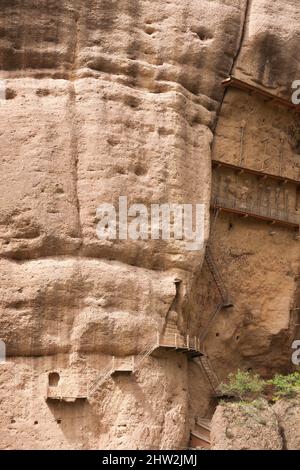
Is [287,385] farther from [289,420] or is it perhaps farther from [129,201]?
[129,201]

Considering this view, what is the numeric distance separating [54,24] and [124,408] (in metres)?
9.37

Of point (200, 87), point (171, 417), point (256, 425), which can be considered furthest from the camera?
point (200, 87)

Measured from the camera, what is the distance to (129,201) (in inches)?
1000

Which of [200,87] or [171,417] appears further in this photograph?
[200,87]

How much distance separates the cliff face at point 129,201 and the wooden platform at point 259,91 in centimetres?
25

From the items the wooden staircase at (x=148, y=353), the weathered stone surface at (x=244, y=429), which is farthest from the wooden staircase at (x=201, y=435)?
the wooden staircase at (x=148, y=353)

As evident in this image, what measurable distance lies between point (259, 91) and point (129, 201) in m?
5.65

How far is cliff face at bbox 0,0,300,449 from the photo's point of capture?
23.8m

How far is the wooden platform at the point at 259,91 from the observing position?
28.1 m

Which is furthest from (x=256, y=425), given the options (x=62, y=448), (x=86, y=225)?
(x=86, y=225)

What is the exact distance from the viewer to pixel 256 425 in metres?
22.9

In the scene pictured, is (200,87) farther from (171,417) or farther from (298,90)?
(171,417)

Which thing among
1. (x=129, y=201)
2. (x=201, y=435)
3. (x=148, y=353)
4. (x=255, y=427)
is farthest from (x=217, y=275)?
(x=255, y=427)

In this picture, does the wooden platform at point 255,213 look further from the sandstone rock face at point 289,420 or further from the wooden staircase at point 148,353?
the sandstone rock face at point 289,420
